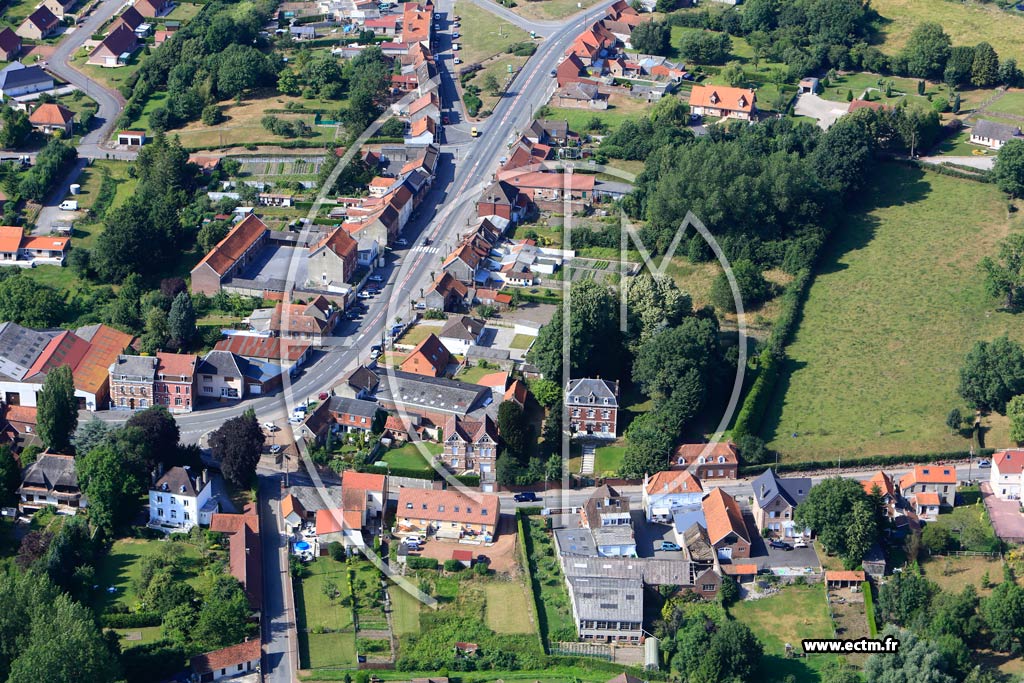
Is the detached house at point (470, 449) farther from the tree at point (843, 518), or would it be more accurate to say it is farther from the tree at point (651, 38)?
the tree at point (651, 38)

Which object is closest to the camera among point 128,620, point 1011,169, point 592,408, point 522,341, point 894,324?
point 128,620

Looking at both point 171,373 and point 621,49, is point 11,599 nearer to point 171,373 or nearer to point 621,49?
point 171,373

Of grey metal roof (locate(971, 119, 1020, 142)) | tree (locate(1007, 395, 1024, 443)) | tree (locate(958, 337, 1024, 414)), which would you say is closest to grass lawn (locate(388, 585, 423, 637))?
tree (locate(1007, 395, 1024, 443))

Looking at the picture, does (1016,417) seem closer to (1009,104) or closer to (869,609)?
(869,609)

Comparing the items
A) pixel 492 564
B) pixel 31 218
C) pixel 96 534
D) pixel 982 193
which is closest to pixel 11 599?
pixel 96 534

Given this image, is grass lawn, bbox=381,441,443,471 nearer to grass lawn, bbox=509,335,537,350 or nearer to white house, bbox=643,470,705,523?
grass lawn, bbox=509,335,537,350

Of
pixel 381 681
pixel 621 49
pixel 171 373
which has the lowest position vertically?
pixel 381 681

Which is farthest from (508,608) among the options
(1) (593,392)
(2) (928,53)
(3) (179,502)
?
(2) (928,53)
